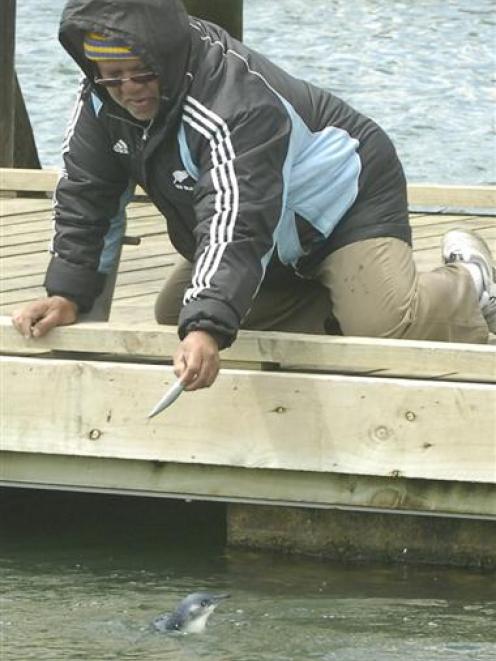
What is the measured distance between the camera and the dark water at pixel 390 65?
1808 centimetres

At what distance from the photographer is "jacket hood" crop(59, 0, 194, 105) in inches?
207

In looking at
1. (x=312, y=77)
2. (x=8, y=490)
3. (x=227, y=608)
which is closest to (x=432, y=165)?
(x=312, y=77)

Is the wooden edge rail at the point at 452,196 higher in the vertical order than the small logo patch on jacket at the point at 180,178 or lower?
lower

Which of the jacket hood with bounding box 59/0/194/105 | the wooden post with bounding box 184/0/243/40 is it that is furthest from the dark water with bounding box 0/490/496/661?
the wooden post with bounding box 184/0/243/40

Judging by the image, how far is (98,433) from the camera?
588cm

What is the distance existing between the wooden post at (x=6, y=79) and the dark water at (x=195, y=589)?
123 inches

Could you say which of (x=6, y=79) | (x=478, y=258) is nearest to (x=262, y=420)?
(x=478, y=258)

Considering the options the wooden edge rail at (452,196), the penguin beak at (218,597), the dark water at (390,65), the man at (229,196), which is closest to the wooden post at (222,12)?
the wooden edge rail at (452,196)

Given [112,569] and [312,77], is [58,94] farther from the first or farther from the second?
[112,569]

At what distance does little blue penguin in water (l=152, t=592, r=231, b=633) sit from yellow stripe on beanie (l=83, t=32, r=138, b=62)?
1370 mm

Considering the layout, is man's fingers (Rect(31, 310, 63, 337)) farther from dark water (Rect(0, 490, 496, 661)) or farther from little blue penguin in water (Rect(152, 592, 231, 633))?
little blue penguin in water (Rect(152, 592, 231, 633))

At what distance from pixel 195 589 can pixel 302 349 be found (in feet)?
2.53

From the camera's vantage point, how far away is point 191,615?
5355mm

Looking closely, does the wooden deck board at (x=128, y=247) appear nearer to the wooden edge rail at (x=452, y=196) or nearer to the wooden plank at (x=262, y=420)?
the wooden edge rail at (x=452, y=196)
